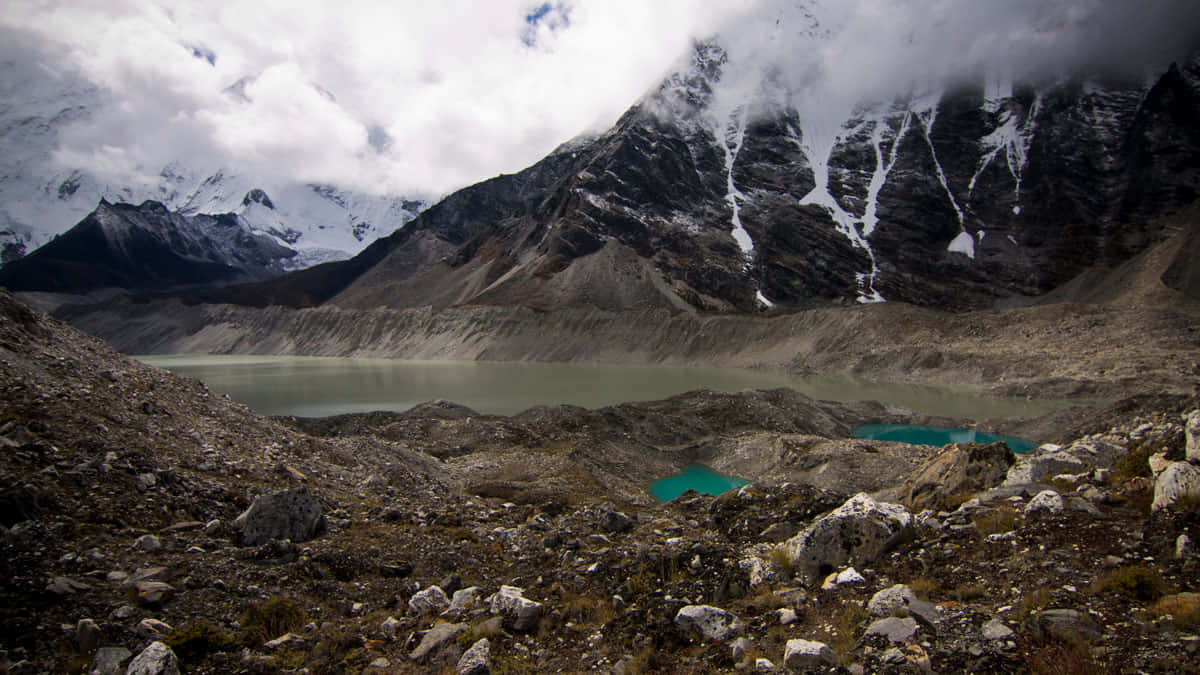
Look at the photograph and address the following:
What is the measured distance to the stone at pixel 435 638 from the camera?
6.49 m

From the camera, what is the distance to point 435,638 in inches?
264

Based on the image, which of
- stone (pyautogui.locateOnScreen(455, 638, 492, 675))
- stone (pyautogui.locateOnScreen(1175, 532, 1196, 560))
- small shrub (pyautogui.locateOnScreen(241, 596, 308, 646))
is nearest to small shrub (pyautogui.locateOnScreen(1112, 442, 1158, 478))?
stone (pyautogui.locateOnScreen(1175, 532, 1196, 560))

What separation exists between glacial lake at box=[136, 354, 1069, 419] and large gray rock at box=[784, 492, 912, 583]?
37850 mm

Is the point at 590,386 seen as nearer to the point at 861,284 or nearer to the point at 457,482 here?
the point at 457,482

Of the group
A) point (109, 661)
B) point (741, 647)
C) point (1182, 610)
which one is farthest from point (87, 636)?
point (1182, 610)

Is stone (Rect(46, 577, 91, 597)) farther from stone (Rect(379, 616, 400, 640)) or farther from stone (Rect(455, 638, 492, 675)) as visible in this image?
stone (Rect(455, 638, 492, 675))

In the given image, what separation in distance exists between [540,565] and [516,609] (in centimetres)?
265

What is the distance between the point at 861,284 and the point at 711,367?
6829 cm

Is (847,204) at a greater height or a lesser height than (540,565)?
greater

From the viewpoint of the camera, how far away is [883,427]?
38.8 meters

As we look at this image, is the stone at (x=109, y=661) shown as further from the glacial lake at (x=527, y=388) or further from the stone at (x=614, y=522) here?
the glacial lake at (x=527, y=388)

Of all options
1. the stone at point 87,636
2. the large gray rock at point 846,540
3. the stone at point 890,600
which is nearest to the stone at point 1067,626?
the stone at point 890,600

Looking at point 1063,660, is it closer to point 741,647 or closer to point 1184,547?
point 1184,547

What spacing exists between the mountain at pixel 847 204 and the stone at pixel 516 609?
105m
